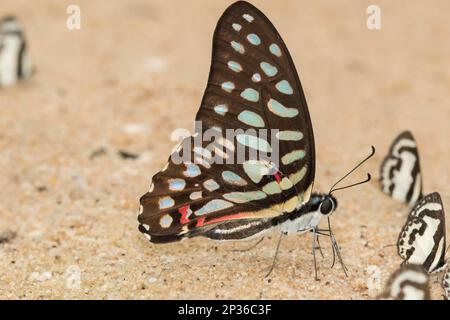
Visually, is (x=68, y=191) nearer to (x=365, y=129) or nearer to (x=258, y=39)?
(x=258, y=39)

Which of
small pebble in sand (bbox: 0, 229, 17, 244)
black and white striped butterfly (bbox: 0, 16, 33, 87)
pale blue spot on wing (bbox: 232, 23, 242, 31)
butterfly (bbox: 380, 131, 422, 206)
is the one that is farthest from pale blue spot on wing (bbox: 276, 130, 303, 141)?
black and white striped butterfly (bbox: 0, 16, 33, 87)

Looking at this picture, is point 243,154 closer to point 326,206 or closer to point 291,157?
point 291,157

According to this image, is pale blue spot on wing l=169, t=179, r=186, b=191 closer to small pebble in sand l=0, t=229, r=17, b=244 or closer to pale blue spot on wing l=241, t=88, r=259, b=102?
pale blue spot on wing l=241, t=88, r=259, b=102

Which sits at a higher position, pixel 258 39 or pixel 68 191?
pixel 258 39

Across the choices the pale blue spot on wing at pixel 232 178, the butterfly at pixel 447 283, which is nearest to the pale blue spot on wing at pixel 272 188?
the pale blue spot on wing at pixel 232 178

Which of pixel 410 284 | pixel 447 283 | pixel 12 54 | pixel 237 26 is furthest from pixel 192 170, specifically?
pixel 12 54

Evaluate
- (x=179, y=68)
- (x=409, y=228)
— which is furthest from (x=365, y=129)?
(x=409, y=228)
